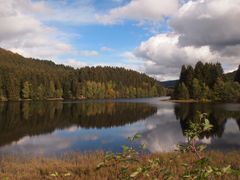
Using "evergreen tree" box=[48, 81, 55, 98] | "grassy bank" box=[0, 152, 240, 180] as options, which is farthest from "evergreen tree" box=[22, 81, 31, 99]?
"grassy bank" box=[0, 152, 240, 180]

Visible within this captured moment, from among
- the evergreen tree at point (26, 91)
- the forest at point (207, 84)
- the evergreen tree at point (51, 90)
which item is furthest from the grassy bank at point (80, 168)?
the evergreen tree at point (51, 90)

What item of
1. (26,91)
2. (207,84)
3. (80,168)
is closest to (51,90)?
(26,91)

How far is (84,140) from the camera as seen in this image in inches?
1457

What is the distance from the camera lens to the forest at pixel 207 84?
117250 millimetres

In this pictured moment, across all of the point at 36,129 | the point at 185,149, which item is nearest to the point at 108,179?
the point at 185,149

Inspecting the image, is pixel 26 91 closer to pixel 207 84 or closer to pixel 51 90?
pixel 51 90

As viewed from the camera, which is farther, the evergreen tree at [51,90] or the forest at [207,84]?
the evergreen tree at [51,90]

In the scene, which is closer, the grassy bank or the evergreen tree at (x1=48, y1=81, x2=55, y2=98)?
the grassy bank

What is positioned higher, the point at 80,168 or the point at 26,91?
the point at 26,91

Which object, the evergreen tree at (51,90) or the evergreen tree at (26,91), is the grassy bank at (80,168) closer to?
the evergreen tree at (26,91)

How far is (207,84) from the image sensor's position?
132125 mm

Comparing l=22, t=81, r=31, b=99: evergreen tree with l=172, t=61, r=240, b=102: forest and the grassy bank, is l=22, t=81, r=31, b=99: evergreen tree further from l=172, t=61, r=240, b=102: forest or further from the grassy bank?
the grassy bank

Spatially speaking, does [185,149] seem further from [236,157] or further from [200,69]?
[200,69]

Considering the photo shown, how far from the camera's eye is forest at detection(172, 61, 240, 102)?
117250mm
